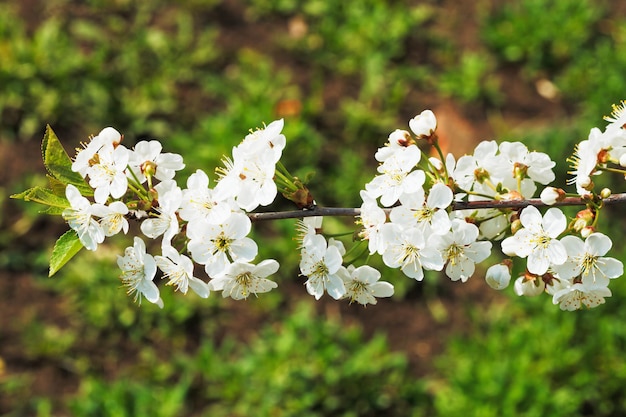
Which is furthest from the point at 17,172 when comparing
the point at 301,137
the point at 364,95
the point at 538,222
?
the point at 538,222

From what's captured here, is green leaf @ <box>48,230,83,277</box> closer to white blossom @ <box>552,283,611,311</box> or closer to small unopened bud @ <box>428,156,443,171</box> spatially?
small unopened bud @ <box>428,156,443,171</box>

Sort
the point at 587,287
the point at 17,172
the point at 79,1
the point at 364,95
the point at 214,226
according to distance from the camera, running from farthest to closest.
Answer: the point at 79,1
the point at 364,95
the point at 17,172
the point at 587,287
the point at 214,226

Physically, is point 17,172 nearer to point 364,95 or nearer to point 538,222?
point 364,95

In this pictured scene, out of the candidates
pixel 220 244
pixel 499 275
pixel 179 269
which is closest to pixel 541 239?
pixel 499 275

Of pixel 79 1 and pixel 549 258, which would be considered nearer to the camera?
pixel 549 258

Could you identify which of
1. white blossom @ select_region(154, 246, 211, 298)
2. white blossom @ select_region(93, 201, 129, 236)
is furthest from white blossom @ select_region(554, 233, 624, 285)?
white blossom @ select_region(93, 201, 129, 236)

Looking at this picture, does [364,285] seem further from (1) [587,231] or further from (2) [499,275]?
(1) [587,231]

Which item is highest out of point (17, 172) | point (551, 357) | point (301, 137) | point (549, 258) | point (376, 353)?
point (549, 258)
